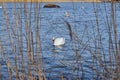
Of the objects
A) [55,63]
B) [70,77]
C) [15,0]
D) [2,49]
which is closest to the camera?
[15,0]

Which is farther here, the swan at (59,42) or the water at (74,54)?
the swan at (59,42)

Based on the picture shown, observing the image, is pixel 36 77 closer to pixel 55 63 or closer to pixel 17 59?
pixel 17 59

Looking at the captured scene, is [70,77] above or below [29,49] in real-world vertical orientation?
below

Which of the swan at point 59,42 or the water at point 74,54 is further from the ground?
the water at point 74,54

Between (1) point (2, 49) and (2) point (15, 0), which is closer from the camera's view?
(2) point (15, 0)

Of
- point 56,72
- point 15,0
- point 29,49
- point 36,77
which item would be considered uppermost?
point 15,0

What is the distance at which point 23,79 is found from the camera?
3.80m

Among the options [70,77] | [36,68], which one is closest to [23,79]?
[36,68]

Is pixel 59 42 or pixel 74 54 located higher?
pixel 74 54

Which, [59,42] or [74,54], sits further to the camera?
[59,42]

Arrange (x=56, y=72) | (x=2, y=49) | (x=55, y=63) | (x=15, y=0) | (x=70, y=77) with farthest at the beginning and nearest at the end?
(x=55, y=63) < (x=56, y=72) < (x=70, y=77) < (x=2, y=49) < (x=15, y=0)

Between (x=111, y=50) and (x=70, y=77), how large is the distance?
4.82ft

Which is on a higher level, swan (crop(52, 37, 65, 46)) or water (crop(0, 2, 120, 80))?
water (crop(0, 2, 120, 80))

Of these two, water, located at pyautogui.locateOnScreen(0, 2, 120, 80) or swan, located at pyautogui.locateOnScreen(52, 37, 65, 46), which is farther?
swan, located at pyautogui.locateOnScreen(52, 37, 65, 46)
